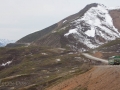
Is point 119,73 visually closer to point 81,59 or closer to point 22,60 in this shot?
point 81,59

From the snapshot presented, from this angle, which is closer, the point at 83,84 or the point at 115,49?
the point at 83,84

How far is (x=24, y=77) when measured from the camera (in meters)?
123

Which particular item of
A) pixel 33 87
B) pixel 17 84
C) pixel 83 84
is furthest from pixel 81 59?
pixel 83 84

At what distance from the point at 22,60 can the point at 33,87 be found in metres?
92.3

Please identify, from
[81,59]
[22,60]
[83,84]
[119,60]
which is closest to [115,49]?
[81,59]

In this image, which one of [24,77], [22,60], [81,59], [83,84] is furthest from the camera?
[22,60]

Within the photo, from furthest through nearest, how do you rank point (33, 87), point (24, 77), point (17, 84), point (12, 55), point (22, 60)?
point (12, 55) → point (22, 60) → point (24, 77) → point (17, 84) → point (33, 87)

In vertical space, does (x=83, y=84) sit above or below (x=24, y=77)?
above

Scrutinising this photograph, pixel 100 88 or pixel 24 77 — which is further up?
pixel 100 88

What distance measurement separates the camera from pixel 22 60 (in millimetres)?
180875

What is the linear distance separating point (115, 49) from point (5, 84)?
99.7m

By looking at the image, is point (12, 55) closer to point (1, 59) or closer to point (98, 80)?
point (1, 59)

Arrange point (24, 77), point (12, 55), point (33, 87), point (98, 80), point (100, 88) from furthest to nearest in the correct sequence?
point (12, 55)
point (24, 77)
point (33, 87)
point (98, 80)
point (100, 88)

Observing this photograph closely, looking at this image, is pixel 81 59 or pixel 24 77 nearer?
pixel 24 77
